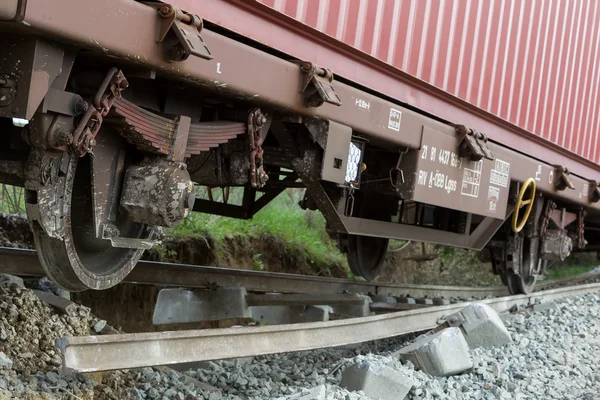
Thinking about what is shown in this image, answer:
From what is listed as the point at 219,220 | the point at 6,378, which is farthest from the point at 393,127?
the point at 219,220

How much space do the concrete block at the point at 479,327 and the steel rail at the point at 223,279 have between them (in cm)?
180

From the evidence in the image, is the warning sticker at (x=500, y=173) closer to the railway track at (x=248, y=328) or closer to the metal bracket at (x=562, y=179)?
the railway track at (x=248, y=328)

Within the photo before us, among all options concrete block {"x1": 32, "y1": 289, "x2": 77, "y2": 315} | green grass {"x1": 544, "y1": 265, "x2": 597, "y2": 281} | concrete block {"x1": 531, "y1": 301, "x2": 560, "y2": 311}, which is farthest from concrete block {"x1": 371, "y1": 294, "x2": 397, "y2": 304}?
green grass {"x1": 544, "y1": 265, "x2": 597, "y2": 281}

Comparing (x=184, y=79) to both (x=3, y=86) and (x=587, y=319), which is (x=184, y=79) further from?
(x=587, y=319)

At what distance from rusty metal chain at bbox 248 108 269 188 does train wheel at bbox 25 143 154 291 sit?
602 mm

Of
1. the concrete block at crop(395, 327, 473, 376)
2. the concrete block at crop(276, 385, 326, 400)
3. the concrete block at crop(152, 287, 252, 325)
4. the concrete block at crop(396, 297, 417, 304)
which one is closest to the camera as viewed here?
the concrete block at crop(276, 385, 326, 400)

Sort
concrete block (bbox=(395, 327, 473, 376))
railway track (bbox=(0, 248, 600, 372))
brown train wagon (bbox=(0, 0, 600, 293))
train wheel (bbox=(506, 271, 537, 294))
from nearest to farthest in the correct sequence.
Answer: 1. railway track (bbox=(0, 248, 600, 372))
2. brown train wagon (bbox=(0, 0, 600, 293))
3. concrete block (bbox=(395, 327, 473, 376))
4. train wheel (bbox=(506, 271, 537, 294))

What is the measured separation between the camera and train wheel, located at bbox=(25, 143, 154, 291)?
3039mm

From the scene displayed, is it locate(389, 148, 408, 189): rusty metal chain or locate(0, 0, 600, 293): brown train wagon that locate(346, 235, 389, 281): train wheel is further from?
locate(389, 148, 408, 189): rusty metal chain

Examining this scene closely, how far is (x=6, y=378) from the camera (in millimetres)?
2920

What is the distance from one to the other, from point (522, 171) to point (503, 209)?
0.46 meters

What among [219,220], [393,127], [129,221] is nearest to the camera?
[129,221]

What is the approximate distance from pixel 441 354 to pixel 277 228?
5025 millimetres

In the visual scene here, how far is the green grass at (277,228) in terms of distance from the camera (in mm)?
7633
